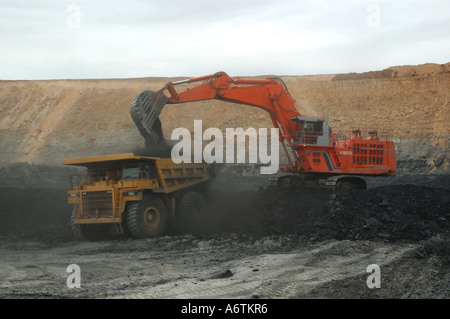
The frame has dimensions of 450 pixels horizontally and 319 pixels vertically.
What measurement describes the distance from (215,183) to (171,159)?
2456 millimetres

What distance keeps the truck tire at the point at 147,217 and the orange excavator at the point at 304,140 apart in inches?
75.1

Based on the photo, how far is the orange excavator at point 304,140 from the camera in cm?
1535

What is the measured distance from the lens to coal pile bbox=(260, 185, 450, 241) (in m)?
11.9

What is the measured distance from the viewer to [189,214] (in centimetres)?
1531

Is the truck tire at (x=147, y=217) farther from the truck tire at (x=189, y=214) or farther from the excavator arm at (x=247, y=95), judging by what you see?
the excavator arm at (x=247, y=95)

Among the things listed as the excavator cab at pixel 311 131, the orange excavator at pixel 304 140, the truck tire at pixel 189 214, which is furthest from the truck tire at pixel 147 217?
the excavator cab at pixel 311 131

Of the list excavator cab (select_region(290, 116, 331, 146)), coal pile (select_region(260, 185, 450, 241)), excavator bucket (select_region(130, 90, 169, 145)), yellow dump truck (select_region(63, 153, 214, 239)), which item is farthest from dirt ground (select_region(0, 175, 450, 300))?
excavator bucket (select_region(130, 90, 169, 145))

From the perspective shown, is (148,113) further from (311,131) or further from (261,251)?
(261,251)

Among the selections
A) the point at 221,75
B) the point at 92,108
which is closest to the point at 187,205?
the point at 221,75

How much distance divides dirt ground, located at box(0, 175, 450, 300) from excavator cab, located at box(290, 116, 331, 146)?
162 centimetres

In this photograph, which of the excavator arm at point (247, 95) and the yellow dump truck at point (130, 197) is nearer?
the yellow dump truck at point (130, 197)

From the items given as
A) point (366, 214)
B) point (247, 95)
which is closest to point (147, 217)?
point (247, 95)
